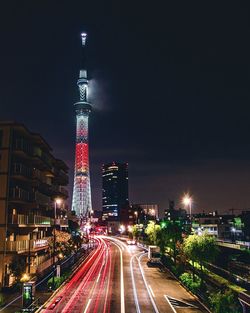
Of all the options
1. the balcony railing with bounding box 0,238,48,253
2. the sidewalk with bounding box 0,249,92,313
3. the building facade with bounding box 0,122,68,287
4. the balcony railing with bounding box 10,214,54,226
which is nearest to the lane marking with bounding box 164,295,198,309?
the sidewalk with bounding box 0,249,92,313

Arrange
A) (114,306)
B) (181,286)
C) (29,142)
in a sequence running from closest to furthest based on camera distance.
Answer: (114,306) < (181,286) < (29,142)

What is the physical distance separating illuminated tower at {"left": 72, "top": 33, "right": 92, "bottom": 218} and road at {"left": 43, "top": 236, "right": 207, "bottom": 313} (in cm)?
11995

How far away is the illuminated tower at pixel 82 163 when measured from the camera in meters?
170

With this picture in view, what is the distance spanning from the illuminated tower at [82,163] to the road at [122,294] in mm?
119951

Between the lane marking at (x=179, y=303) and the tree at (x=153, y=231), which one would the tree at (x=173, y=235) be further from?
the lane marking at (x=179, y=303)

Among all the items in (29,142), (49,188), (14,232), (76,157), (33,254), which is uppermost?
(76,157)

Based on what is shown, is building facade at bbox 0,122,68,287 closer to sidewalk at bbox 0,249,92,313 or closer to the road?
sidewalk at bbox 0,249,92,313

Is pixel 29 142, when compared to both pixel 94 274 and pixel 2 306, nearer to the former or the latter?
pixel 94 274

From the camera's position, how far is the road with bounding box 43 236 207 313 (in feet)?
95.7

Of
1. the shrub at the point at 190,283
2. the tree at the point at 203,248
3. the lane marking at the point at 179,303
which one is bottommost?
the lane marking at the point at 179,303

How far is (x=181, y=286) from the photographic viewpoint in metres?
38.8

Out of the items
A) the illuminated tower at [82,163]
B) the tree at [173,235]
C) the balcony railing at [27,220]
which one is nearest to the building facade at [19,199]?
the balcony railing at [27,220]

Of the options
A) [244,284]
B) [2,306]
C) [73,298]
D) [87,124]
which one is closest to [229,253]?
[244,284]

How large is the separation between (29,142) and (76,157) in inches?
4812
